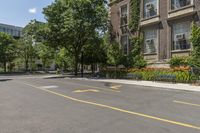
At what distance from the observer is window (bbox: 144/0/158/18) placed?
26625mm

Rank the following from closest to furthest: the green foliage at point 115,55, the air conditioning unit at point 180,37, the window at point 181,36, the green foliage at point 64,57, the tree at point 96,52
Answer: the window at point 181,36
the air conditioning unit at point 180,37
the green foliage at point 115,55
the tree at point 96,52
the green foliage at point 64,57

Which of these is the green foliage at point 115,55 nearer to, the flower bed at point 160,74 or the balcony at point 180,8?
the flower bed at point 160,74

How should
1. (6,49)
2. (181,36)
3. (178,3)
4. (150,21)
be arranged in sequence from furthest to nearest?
(6,49) < (150,21) < (178,3) < (181,36)

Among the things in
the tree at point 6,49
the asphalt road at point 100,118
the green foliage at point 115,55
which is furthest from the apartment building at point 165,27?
the tree at point 6,49

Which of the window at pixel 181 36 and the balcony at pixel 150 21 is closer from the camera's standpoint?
the window at pixel 181 36

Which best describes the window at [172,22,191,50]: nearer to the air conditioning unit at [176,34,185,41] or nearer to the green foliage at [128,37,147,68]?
the air conditioning unit at [176,34,185,41]

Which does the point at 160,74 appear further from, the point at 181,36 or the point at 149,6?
the point at 149,6

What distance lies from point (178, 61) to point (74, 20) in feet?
45.4

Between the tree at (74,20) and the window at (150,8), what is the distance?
5911mm

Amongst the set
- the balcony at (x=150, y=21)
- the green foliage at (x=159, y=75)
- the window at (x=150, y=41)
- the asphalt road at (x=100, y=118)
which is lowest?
the asphalt road at (x=100, y=118)

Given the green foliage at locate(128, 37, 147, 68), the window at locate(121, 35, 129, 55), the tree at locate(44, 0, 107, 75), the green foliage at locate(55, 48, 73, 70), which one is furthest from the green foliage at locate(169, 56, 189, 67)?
the green foliage at locate(55, 48, 73, 70)

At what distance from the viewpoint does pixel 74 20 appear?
28984 millimetres

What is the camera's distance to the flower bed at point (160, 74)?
18875 mm

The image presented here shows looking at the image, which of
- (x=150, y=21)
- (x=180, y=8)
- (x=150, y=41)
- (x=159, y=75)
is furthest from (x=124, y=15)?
(x=159, y=75)
